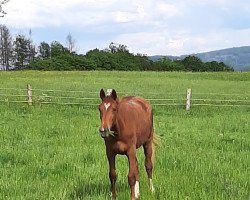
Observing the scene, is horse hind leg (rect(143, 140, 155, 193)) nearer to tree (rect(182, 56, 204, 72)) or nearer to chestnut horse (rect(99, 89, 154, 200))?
chestnut horse (rect(99, 89, 154, 200))

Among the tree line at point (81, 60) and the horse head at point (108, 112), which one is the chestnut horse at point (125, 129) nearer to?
the horse head at point (108, 112)

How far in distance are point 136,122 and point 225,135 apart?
807cm

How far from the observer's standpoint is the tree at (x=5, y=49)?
11438cm

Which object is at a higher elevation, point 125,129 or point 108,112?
point 108,112

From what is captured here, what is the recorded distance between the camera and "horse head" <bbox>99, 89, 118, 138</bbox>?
19.3ft

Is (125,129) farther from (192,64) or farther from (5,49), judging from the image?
(5,49)

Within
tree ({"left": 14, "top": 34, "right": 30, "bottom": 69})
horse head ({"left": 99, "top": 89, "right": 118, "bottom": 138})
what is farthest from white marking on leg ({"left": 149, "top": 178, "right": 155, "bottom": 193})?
tree ({"left": 14, "top": 34, "right": 30, "bottom": 69})

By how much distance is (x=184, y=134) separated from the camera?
578 inches

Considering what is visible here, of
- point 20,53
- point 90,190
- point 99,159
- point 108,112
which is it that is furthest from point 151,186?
point 20,53

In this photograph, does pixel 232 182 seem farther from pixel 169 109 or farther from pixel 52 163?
pixel 169 109

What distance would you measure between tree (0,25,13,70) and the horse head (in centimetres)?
Result: 11223

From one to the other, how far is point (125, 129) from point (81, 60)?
87734 mm

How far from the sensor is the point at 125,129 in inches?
262

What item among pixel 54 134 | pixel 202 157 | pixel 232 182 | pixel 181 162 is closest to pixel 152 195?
pixel 232 182
